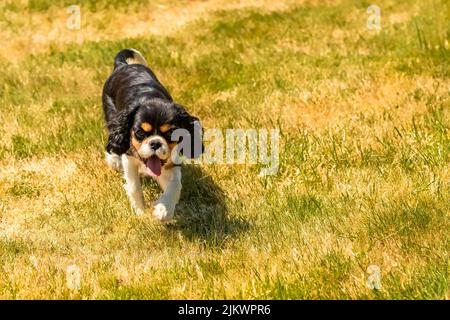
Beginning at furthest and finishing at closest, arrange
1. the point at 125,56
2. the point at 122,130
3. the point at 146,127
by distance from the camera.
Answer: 1. the point at 125,56
2. the point at 122,130
3. the point at 146,127

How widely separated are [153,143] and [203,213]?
0.90 m

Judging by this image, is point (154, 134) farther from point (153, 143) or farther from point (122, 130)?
point (122, 130)

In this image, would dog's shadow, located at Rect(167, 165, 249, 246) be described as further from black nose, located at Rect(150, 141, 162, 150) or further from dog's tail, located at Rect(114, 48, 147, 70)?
dog's tail, located at Rect(114, 48, 147, 70)

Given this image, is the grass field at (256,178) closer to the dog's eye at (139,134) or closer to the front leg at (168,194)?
the front leg at (168,194)

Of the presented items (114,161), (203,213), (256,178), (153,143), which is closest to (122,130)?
(153,143)

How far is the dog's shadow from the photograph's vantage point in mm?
5500

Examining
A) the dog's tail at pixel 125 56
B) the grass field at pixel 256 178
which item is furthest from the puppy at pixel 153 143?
the dog's tail at pixel 125 56

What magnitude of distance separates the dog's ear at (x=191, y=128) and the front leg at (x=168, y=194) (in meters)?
0.37

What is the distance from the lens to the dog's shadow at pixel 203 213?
5.50m

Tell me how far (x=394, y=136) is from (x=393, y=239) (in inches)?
94.3

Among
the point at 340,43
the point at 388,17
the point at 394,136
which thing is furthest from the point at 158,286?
the point at 388,17

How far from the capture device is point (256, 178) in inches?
256

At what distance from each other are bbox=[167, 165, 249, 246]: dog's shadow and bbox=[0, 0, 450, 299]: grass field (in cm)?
2
